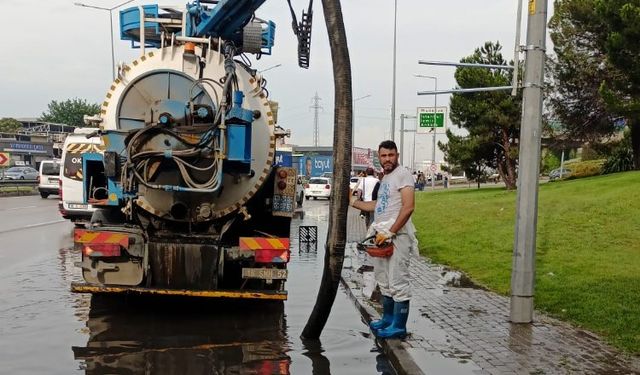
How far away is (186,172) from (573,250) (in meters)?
7.99

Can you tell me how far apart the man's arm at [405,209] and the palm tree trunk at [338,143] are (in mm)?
574

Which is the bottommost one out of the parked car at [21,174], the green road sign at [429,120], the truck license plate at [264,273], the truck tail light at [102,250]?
the parked car at [21,174]

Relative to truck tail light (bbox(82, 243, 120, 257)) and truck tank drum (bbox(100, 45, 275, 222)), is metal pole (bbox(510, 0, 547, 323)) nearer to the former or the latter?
truck tank drum (bbox(100, 45, 275, 222))

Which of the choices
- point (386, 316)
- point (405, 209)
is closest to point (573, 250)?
point (386, 316)

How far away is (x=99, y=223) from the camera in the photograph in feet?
26.2

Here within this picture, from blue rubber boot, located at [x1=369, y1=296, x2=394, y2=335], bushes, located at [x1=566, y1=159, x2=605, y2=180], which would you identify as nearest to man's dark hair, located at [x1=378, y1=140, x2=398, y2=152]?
blue rubber boot, located at [x1=369, y1=296, x2=394, y2=335]

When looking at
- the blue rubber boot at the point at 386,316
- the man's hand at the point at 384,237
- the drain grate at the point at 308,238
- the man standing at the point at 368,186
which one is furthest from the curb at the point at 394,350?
the drain grate at the point at 308,238

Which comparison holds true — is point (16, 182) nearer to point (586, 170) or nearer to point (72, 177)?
point (72, 177)

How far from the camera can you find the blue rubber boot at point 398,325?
21.3 ft

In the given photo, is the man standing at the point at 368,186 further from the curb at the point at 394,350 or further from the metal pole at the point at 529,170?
the metal pole at the point at 529,170

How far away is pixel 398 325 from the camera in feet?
21.5

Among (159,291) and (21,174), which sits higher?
(159,291)

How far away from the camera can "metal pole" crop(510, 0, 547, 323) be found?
6.91 metres

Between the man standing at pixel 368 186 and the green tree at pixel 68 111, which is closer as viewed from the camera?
the man standing at pixel 368 186
